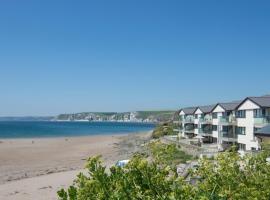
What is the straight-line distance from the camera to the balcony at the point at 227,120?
50291 millimetres

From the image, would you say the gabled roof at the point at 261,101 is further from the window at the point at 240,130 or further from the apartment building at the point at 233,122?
the window at the point at 240,130

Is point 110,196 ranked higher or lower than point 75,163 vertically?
higher

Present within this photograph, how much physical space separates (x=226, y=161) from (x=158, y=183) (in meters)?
2.25

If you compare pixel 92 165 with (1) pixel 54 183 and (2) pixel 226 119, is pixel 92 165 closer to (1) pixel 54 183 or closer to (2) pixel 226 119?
(1) pixel 54 183

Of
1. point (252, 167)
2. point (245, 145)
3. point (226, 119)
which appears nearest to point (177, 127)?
point (226, 119)

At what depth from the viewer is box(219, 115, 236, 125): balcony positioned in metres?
50.3

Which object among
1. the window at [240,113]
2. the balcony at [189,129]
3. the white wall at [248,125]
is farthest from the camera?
the balcony at [189,129]

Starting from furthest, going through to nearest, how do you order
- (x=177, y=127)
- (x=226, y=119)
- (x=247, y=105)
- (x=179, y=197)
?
(x=177, y=127) → (x=226, y=119) → (x=247, y=105) → (x=179, y=197)

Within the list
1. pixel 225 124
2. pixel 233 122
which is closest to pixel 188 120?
pixel 225 124

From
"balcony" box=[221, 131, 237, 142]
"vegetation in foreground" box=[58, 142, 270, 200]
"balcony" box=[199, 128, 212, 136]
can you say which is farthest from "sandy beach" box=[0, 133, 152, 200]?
"balcony" box=[199, 128, 212, 136]

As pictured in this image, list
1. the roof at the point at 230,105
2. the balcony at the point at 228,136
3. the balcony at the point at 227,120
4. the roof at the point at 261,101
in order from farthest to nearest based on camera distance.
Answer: the roof at the point at 230,105 → the balcony at the point at 227,120 → the balcony at the point at 228,136 → the roof at the point at 261,101

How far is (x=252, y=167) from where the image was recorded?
777 cm

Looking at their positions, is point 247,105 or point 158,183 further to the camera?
point 247,105

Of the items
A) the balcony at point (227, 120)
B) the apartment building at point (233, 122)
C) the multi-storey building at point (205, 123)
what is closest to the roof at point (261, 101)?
the apartment building at point (233, 122)
